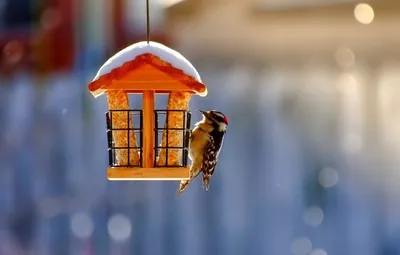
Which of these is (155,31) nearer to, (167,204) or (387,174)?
(167,204)

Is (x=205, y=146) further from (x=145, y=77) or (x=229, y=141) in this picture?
(x=229, y=141)

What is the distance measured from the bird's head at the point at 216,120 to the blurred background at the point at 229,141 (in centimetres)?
211

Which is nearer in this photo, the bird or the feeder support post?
the feeder support post

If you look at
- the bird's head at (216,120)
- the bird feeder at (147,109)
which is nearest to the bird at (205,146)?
the bird's head at (216,120)

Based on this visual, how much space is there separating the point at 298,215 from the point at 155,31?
54.7 inches

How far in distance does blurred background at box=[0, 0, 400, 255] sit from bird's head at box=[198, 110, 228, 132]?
6.92ft

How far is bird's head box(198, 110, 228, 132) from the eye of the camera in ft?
11.3

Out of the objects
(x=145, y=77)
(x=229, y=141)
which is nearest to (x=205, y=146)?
(x=145, y=77)

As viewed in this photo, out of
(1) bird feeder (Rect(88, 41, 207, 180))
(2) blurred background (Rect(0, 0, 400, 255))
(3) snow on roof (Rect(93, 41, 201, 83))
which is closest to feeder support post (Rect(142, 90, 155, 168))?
(1) bird feeder (Rect(88, 41, 207, 180))

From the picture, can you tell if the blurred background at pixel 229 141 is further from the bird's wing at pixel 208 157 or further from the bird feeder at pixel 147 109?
the bird feeder at pixel 147 109

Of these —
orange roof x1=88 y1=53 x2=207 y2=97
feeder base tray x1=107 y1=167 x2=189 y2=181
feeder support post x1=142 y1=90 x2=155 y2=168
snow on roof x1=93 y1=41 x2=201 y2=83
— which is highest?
snow on roof x1=93 y1=41 x2=201 y2=83

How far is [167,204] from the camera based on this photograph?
5.67m

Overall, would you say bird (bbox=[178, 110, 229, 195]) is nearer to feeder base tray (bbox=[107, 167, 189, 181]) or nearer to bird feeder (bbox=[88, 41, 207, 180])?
bird feeder (bbox=[88, 41, 207, 180])

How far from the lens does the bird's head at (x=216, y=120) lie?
345cm
